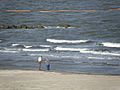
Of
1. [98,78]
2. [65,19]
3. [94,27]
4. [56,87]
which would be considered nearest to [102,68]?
[98,78]

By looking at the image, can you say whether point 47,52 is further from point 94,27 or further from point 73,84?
point 94,27

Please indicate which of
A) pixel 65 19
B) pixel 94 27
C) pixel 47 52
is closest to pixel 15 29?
pixel 94 27

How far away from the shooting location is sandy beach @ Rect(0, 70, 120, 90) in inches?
754

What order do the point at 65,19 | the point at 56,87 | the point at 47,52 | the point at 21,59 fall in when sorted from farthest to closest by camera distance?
the point at 65,19 < the point at 47,52 < the point at 21,59 < the point at 56,87

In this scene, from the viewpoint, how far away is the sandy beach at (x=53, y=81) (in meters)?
19.1

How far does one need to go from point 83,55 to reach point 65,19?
143 ft

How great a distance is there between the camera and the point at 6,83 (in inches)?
787

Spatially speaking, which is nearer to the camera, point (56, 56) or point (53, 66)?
point (53, 66)

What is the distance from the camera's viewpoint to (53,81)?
21250 mm

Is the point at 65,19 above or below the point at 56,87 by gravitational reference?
below

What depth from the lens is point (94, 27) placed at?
62531 millimetres

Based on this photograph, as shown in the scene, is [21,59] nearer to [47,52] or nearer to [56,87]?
[47,52]

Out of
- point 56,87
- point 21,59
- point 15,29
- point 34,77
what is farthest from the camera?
point 15,29

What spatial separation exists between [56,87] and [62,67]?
9.42 m
